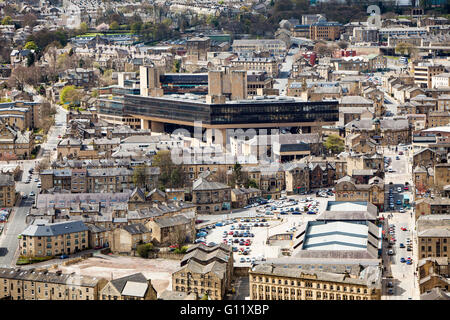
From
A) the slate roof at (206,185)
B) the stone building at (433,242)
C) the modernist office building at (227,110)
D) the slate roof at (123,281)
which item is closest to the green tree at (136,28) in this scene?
the modernist office building at (227,110)

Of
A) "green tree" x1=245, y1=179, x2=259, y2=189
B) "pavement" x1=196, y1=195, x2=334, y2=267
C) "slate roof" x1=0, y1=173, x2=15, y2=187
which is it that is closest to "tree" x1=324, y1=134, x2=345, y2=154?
"green tree" x1=245, y1=179, x2=259, y2=189

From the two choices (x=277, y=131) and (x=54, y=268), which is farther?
(x=277, y=131)

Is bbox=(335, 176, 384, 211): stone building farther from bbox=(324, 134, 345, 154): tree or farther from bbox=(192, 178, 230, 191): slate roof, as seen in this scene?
bbox=(324, 134, 345, 154): tree

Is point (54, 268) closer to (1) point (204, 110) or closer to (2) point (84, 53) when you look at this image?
(1) point (204, 110)
